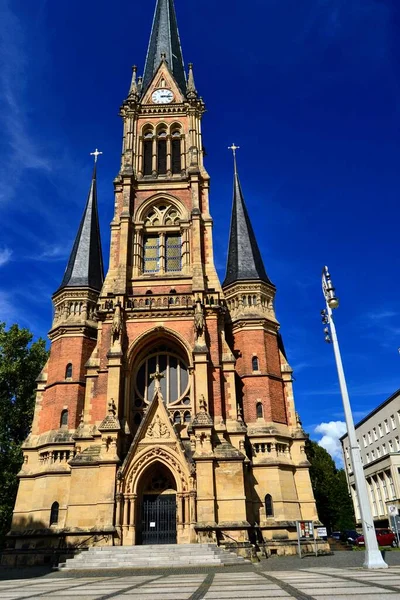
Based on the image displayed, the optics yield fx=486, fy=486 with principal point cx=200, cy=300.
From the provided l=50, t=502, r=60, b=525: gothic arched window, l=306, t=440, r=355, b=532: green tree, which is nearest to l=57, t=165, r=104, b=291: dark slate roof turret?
l=50, t=502, r=60, b=525: gothic arched window

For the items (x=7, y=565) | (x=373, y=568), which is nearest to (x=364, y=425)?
(x=7, y=565)

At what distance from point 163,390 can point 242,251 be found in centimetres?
1190

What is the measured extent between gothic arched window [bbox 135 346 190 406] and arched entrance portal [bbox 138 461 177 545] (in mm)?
4088

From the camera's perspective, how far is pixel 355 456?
14.6 m

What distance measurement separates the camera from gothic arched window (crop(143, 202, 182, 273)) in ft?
109

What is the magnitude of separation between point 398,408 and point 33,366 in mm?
37930

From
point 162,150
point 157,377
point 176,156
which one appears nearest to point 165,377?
point 157,377

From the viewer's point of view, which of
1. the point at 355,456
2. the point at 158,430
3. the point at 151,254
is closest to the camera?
the point at 355,456

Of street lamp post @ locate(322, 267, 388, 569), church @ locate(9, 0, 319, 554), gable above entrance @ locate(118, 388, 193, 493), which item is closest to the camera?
street lamp post @ locate(322, 267, 388, 569)

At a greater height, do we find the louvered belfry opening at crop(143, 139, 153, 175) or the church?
the louvered belfry opening at crop(143, 139, 153, 175)

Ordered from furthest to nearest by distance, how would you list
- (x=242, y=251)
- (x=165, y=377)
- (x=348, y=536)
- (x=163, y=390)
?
(x=348, y=536), (x=242, y=251), (x=165, y=377), (x=163, y=390)

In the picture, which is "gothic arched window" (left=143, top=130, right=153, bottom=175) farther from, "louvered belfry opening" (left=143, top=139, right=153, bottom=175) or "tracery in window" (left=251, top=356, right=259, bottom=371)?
"tracery in window" (left=251, top=356, right=259, bottom=371)

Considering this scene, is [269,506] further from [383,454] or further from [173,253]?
[383,454]

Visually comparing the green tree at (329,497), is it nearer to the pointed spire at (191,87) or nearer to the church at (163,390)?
the church at (163,390)
